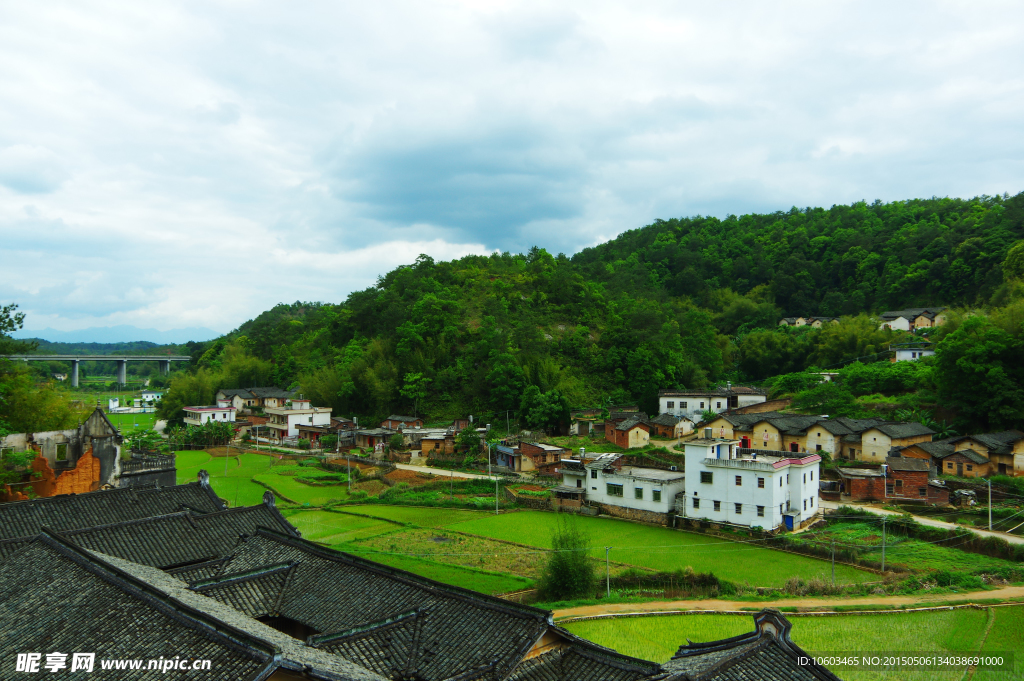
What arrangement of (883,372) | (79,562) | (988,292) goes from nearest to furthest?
(79,562)
(883,372)
(988,292)

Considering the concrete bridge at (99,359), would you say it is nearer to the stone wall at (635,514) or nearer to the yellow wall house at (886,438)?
the stone wall at (635,514)

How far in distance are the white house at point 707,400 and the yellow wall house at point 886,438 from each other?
37.0 ft

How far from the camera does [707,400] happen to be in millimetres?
42125

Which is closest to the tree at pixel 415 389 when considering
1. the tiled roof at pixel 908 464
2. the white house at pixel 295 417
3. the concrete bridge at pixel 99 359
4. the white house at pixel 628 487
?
the white house at pixel 295 417

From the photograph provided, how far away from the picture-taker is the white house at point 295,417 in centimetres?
4694

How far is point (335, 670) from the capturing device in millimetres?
6609

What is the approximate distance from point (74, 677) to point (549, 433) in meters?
35.6

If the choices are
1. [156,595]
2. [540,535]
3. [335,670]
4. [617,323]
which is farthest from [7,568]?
[617,323]

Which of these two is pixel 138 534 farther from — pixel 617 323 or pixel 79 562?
pixel 617 323

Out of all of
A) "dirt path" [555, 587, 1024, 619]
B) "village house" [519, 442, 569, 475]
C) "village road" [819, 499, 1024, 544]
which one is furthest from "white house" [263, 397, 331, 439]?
"dirt path" [555, 587, 1024, 619]

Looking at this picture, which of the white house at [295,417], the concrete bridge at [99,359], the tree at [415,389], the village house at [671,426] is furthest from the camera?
the concrete bridge at [99,359]

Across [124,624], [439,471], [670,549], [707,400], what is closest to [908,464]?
[670,549]

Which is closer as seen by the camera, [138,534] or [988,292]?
[138,534]

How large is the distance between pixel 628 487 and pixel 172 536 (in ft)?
59.7
